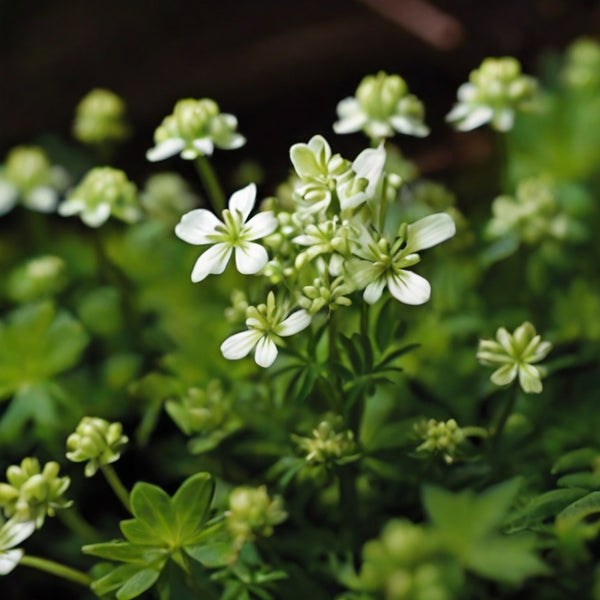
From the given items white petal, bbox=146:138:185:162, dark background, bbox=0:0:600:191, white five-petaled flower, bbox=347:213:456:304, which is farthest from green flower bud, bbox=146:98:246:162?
dark background, bbox=0:0:600:191

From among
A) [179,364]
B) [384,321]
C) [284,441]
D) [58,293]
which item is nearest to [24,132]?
[58,293]

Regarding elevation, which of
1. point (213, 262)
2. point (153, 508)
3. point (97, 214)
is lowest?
point (153, 508)

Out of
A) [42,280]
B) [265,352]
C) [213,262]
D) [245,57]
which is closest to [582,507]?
[265,352]

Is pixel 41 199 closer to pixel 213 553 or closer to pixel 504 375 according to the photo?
pixel 213 553

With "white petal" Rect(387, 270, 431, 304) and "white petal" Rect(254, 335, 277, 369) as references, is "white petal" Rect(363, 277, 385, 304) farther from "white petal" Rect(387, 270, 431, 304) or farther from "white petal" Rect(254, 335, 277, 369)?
"white petal" Rect(254, 335, 277, 369)

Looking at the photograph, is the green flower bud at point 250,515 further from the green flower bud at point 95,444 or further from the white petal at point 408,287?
the white petal at point 408,287

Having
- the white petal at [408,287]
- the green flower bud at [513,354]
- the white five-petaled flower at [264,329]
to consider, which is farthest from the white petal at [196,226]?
the green flower bud at [513,354]

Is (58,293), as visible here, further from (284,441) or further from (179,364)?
(284,441)
